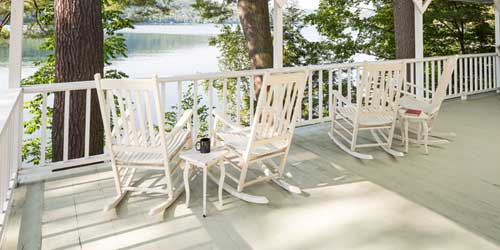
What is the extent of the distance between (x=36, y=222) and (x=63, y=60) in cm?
277

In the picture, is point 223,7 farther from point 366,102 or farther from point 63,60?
point 366,102

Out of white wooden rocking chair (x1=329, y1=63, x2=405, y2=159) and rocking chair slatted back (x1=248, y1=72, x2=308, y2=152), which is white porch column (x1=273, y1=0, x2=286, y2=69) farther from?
rocking chair slatted back (x1=248, y1=72, x2=308, y2=152)

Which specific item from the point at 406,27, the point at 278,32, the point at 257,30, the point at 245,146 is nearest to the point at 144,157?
the point at 245,146

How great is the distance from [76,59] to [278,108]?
10.2ft

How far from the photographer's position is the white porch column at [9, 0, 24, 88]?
345cm

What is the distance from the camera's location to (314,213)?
2.83m

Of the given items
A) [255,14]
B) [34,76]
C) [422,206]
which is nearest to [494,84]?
[255,14]

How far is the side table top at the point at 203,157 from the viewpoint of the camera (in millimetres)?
2895

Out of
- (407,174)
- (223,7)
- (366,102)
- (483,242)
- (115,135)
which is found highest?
(223,7)

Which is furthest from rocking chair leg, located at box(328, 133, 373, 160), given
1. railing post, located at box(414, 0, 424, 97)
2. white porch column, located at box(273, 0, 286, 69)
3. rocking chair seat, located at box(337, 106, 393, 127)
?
railing post, located at box(414, 0, 424, 97)

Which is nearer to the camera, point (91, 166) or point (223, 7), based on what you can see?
point (91, 166)

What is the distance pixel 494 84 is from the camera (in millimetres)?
8766

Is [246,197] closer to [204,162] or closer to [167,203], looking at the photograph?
[204,162]

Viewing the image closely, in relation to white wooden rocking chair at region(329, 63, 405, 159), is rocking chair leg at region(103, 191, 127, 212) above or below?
below
